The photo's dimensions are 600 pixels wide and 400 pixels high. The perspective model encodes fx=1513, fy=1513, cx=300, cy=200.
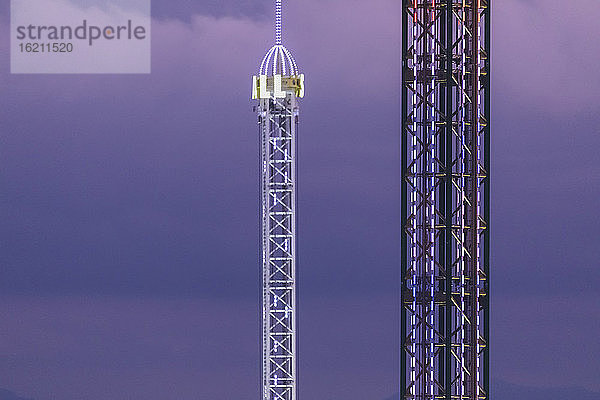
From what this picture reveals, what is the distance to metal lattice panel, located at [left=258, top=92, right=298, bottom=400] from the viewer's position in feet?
211

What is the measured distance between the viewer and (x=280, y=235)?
213 ft

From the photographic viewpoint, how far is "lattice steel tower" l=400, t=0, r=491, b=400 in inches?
2143

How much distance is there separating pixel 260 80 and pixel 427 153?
1210cm

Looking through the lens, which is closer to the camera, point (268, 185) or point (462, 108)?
point (462, 108)

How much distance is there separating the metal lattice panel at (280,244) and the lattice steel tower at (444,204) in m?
10.5

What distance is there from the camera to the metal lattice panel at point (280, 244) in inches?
2537

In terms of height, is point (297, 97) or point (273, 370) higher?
point (297, 97)

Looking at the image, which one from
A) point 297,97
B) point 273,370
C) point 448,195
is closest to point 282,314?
point 273,370

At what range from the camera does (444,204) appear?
54.8 meters

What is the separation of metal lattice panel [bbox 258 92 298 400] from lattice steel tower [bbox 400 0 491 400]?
A: 10.5 m

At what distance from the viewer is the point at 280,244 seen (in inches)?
2559

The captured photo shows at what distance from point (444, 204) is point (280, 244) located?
12013 millimetres

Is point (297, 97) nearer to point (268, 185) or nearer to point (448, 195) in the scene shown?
point (268, 185)

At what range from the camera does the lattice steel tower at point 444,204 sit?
54438 millimetres
